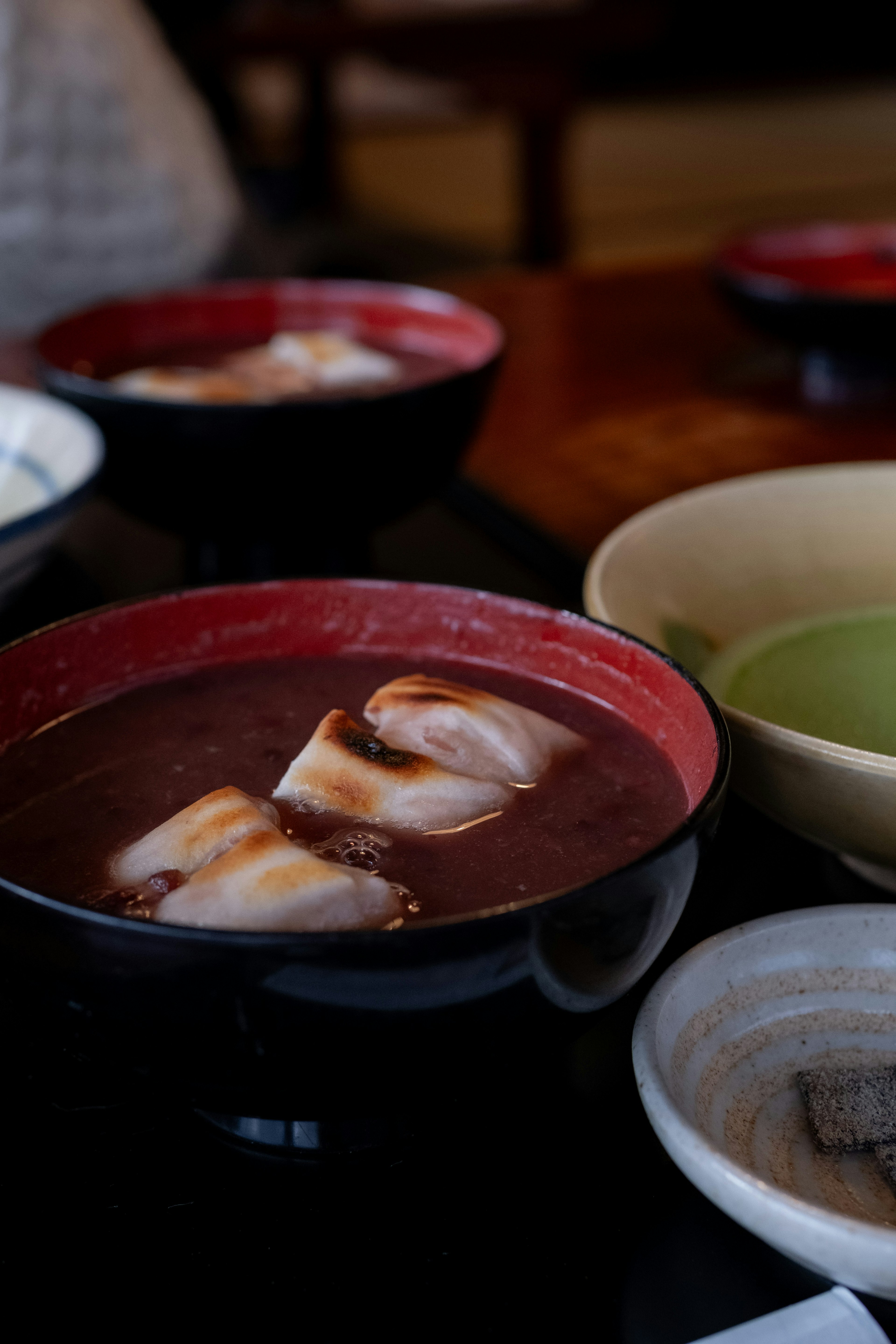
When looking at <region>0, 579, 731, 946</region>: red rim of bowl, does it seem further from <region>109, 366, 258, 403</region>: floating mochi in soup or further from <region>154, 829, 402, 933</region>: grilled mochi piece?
<region>109, 366, 258, 403</region>: floating mochi in soup

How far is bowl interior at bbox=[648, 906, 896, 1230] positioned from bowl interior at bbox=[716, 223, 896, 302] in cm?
145

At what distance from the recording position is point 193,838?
62 cm

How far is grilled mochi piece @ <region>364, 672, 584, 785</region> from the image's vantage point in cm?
70

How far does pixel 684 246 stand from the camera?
5.68 metres

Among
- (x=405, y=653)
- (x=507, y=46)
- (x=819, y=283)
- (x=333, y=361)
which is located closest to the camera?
(x=405, y=653)

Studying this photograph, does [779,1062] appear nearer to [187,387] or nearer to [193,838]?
[193,838]

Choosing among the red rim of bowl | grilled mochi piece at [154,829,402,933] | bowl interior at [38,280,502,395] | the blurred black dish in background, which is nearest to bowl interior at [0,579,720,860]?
the red rim of bowl

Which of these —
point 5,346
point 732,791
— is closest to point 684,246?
point 5,346

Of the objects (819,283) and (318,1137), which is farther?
(819,283)

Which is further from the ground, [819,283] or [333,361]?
[333,361]

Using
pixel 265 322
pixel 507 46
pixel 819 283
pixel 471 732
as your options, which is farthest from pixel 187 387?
pixel 507 46

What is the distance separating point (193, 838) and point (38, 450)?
67cm

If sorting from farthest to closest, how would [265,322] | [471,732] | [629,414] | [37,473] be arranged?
[629,414] → [265,322] → [37,473] → [471,732]

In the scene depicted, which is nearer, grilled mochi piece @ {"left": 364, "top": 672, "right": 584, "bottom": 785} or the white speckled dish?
the white speckled dish
